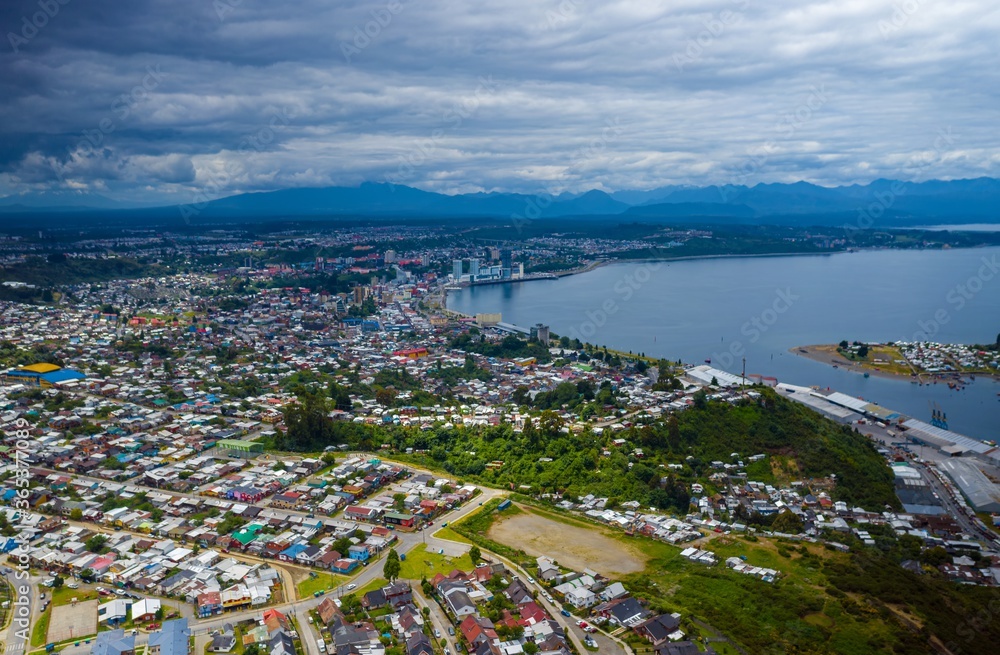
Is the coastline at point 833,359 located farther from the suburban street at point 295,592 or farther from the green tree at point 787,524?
the suburban street at point 295,592

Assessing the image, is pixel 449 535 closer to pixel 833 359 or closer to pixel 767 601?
pixel 767 601

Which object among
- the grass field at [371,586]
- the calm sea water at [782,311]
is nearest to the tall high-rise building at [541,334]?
the calm sea water at [782,311]

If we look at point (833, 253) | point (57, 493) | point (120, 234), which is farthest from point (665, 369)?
point (120, 234)

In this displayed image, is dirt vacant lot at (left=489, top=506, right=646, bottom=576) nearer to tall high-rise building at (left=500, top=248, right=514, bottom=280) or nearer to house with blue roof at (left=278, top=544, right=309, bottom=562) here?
house with blue roof at (left=278, top=544, right=309, bottom=562)

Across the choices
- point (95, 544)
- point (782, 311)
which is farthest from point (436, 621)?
point (782, 311)

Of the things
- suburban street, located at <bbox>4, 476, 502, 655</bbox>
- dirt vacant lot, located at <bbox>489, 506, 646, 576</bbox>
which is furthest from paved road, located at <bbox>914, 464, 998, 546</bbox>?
suburban street, located at <bbox>4, 476, 502, 655</bbox>

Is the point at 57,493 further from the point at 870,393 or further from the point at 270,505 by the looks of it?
the point at 870,393
